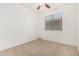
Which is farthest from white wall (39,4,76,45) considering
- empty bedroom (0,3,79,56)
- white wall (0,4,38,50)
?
white wall (0,4,38,50)

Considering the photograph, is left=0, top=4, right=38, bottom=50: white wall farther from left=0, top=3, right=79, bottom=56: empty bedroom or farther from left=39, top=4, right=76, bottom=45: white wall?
left=39, top=4, right=76, bottom=45: white wall

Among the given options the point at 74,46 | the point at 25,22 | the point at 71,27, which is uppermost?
the point at 25,22

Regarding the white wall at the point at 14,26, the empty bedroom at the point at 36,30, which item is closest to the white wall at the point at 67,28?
the empty bedroom at the point at 36,30

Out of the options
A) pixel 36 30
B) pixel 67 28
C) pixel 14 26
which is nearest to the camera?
pixel 36 30

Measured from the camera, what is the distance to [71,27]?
288 cm

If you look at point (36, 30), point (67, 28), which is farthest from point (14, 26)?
point (67, 28)

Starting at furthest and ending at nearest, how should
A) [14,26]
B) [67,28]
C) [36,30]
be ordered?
[67,28] → [14,26] → [36,30]

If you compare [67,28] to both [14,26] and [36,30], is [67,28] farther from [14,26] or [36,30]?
[14,26]

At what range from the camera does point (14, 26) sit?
263 cm

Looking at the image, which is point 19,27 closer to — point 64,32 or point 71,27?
point 64,32

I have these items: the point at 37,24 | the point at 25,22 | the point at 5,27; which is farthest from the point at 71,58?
the point at 5,27

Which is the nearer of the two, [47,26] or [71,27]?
[47,26]

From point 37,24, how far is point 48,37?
597 mm

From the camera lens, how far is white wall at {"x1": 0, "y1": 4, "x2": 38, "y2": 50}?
2412 millimetres
